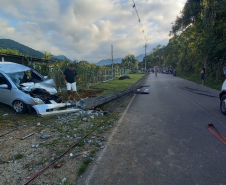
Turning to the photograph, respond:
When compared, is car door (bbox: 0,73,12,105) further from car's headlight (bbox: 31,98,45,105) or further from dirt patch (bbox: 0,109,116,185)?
car's headlight (bbox: 31,98,45,105)

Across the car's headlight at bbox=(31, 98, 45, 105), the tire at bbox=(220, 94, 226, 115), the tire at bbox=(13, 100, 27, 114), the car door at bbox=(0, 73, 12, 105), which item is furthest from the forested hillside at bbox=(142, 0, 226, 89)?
the car door at bbox=(0, 73, 12, 105)

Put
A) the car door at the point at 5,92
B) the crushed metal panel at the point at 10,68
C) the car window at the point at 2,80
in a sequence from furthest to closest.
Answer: the crushed metal panel at the point at 10,68 < the car window at the point at 2,80 < the car door at the point at 5,92

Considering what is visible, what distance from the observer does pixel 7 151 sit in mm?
3393

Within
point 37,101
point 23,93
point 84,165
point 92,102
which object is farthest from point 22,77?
point 84,165

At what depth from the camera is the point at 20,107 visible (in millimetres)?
5934

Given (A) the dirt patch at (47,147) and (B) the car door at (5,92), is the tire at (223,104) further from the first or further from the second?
(B) the car door at (5,92)

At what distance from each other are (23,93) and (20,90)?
0.22 meters

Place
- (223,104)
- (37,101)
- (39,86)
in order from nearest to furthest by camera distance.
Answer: (37,101) → (223,104) → (39,86)

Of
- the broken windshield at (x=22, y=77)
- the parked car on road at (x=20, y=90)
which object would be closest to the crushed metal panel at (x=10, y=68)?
the parked car on road at (x=20, y=90)

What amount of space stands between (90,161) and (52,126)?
229 centimetres

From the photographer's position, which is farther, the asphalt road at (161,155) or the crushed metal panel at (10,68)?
the crushed metal panel at (10,68)

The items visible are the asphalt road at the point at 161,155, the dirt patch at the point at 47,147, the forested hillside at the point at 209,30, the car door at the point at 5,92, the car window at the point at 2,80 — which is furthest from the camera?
the forested hillside at the point at 209,30

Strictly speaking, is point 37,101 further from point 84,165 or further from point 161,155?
point 161,155

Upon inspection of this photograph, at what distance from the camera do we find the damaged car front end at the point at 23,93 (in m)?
5.72
